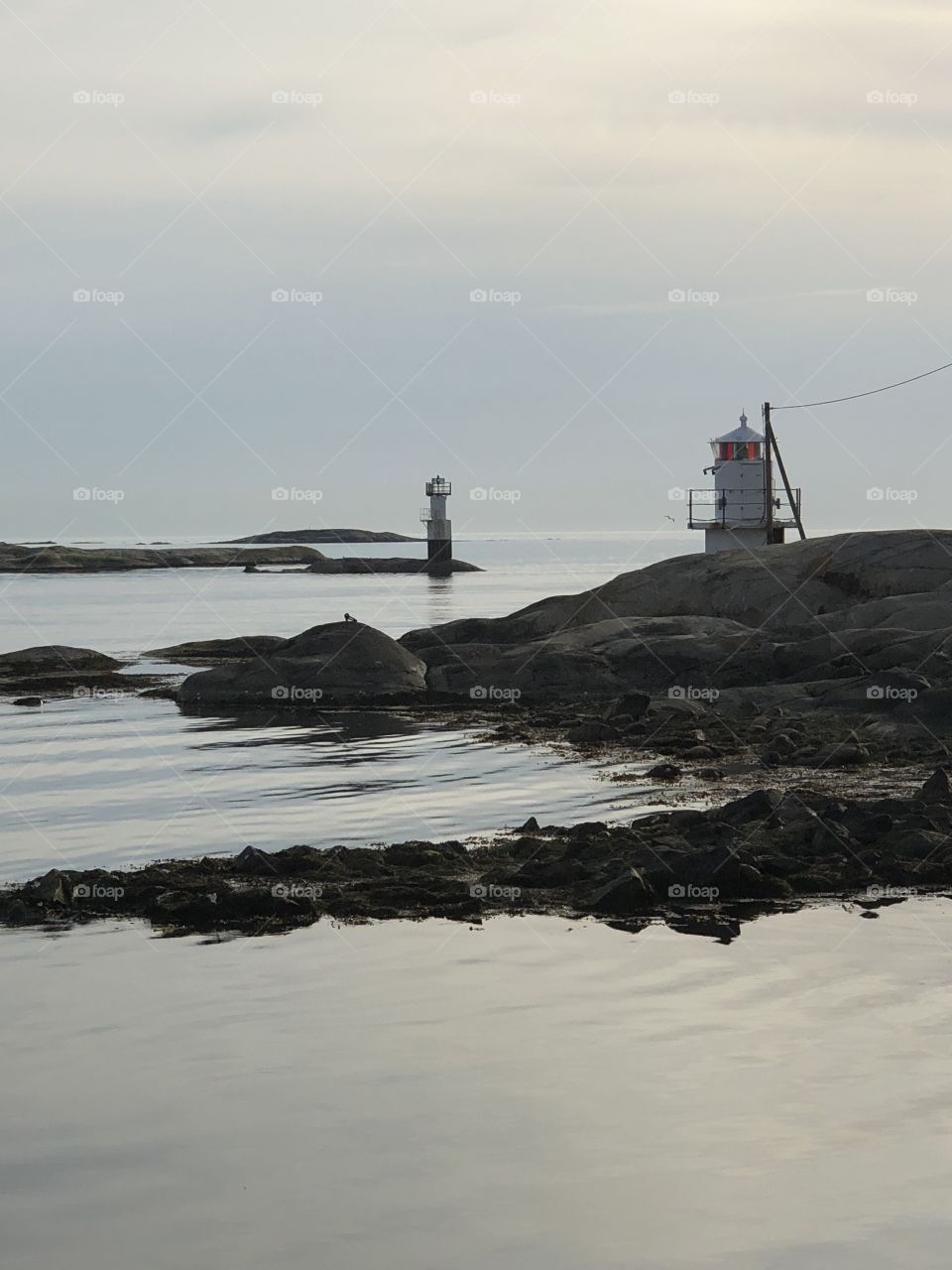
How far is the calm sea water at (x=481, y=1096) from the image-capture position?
6.38 meters

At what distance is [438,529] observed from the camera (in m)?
111

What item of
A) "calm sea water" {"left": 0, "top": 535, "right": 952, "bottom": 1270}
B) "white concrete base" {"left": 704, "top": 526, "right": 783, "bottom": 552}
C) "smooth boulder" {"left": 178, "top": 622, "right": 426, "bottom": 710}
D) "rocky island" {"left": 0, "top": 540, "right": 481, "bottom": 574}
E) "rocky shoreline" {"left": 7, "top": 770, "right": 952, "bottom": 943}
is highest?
"rocky island" {"left": 0, "top": 540, "right": 481, "bottom": 574}

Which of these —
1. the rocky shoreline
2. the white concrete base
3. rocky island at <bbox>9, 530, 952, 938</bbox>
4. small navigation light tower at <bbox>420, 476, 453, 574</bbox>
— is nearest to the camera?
the rocky shoreline

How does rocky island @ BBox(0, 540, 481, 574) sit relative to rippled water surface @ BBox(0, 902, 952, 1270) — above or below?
above

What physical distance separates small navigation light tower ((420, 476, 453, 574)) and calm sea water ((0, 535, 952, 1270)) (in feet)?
295

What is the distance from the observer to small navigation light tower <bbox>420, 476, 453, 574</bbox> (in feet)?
340

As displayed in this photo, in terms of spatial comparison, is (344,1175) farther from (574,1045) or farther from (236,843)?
(236,843)

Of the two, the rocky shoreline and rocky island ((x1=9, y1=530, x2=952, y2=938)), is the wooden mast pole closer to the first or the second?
rocky island ((x1=9, y1=530, x2=952, y2=938))

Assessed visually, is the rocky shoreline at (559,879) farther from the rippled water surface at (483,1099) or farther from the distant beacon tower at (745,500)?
the distant beacon tower at (745,500)

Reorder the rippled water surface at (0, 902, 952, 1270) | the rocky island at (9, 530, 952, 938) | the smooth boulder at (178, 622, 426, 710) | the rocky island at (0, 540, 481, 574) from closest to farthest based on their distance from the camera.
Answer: the rippled water surface at (0, 902, 952, 1270)
the rocky island at (9, 530, 952, 938)
the smooth boulder at (178, 622, 426, 710)
the rocky island at (0, 540, 481, 574)

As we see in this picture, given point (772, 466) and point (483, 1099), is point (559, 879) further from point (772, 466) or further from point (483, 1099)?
point (772, 466)

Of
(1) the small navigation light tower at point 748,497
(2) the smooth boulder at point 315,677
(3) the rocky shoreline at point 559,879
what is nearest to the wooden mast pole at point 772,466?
(1) the small navigation light tower at point 748,497

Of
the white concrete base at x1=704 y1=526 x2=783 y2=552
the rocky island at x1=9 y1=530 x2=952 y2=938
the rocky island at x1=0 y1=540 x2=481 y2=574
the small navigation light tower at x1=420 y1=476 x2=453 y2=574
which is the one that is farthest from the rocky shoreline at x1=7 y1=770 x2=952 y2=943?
the rocky island at x1=0 y1=540 x2=481 y2=574

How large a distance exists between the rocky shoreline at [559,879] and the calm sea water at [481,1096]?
0.46 meters
